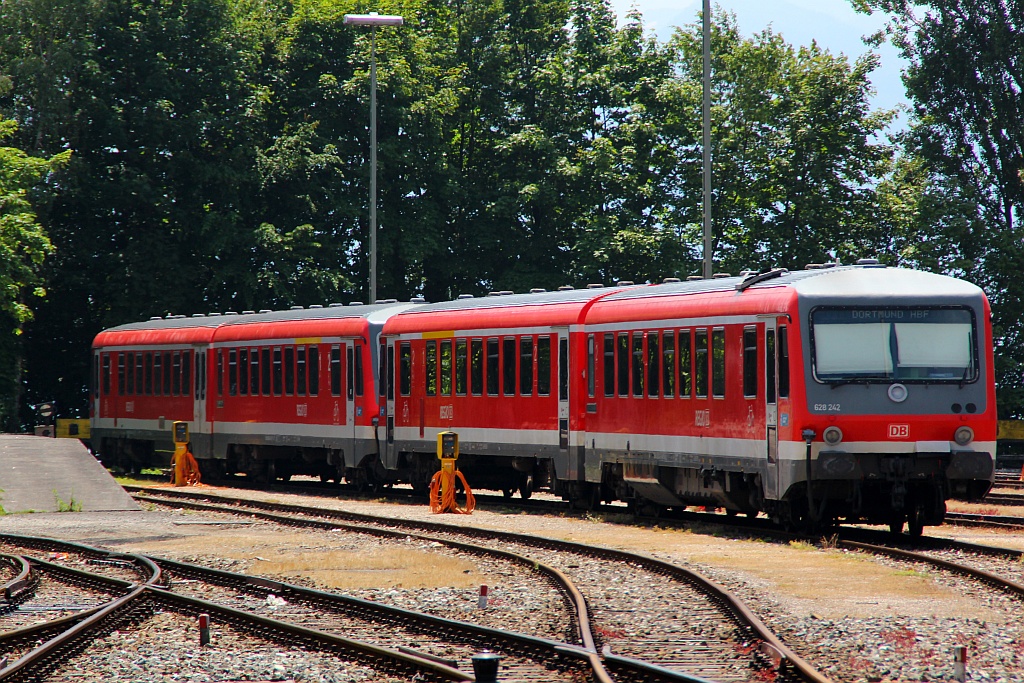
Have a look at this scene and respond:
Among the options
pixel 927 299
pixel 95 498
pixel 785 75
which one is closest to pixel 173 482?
pixel 95 498

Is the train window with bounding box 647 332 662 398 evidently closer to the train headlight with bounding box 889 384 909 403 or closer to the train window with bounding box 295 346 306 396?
the train headlight with bounding box 889 384 909 403

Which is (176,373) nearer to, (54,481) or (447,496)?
(54,481)

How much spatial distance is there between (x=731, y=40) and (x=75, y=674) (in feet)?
139

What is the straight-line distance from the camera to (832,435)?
18.1 meters

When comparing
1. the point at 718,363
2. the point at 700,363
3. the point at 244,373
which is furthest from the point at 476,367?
the point at 244,373

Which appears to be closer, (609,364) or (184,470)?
(609,364)

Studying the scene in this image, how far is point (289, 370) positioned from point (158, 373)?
665 centimetres

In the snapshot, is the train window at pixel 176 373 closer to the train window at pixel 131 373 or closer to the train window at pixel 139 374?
the train window at pixel 139 374

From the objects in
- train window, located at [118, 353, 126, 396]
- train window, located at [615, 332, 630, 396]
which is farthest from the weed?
train window, located at [118, 353, 126, 396]

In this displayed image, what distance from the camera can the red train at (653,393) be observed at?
18.3 metres

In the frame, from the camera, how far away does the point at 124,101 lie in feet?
157

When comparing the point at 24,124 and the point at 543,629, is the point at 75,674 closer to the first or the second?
the point at 543,629

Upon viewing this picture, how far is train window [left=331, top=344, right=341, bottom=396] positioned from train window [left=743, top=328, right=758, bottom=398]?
12.2 meters

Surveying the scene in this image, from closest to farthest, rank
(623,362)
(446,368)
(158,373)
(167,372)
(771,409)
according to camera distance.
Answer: (771,409) < (623,362) < (446,368) < (167,372) < (158,373)
